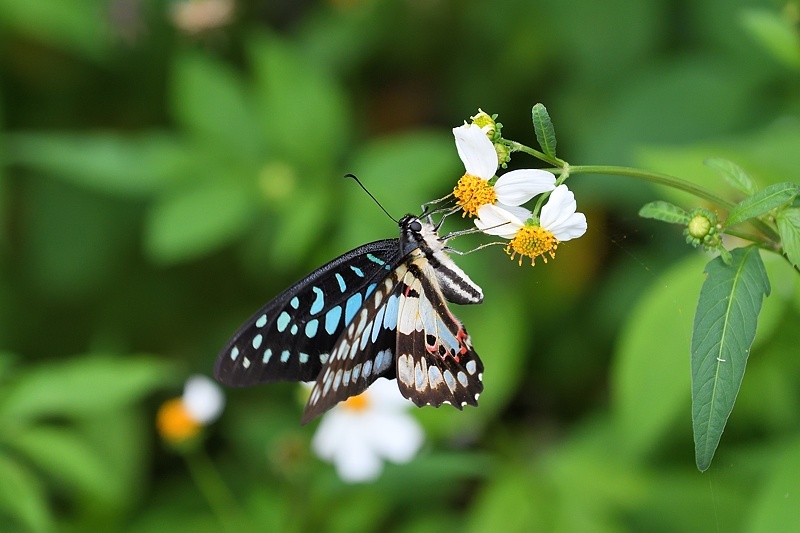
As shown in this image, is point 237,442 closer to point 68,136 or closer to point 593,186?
point 68,136

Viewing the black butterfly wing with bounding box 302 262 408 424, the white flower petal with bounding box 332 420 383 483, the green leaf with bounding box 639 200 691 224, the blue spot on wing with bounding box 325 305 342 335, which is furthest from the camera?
the white flower petal with bounding box 332 420 383 483

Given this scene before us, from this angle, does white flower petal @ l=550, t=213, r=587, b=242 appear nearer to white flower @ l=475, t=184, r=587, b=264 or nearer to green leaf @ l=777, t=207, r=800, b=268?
white flower @ l=475, t=184, r=587, b=264

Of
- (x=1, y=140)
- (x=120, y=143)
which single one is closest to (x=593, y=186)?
(x=120, y=143)

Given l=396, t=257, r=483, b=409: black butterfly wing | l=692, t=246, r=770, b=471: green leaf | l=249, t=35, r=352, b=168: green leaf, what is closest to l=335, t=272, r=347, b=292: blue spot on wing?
l=396, t=257, r=483, b=409: black butterfly wing

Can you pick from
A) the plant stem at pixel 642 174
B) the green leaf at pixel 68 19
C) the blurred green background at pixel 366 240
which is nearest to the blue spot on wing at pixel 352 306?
the plant stem at pixel 642 174

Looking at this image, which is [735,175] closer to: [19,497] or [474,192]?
[474,192]

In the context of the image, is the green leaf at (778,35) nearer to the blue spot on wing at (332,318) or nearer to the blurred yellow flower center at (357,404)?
the blue spot on wing at (332,318)

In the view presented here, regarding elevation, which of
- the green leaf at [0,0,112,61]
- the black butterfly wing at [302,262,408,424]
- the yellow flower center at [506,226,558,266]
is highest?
the green leaf at [0,0,112,61]
